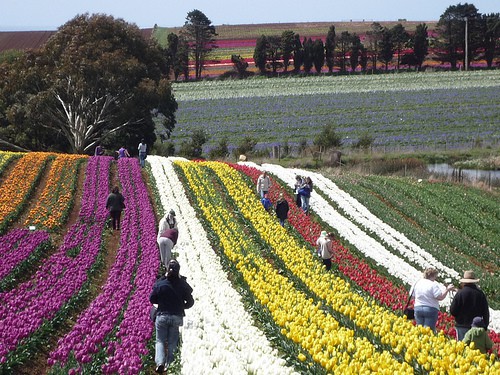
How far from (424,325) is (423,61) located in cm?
11159

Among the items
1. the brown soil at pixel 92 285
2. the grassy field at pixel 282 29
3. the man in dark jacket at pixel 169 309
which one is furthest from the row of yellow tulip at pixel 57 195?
the grassy field at pixel 282 29

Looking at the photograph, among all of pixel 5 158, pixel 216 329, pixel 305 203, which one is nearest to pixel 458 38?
pixel 5 158

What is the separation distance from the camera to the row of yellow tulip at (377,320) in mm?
11531

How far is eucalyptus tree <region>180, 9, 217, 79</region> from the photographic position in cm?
12381

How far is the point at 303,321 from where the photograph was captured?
1438cm

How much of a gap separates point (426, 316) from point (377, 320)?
0.87 meters

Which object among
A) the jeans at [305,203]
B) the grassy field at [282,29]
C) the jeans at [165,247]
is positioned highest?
the grassy field at [282,29]

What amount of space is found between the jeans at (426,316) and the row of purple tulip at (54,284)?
699 cm

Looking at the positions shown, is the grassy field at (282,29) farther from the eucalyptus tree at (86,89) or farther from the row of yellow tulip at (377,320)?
the row of yellow tulip at (377,320)

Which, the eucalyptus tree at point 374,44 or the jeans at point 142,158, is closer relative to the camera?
the jeans at point 142,158

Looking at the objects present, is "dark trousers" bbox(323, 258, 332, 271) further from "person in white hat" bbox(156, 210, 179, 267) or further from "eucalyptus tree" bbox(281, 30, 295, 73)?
"eucalyptus tree" bbox(281, 30, 295, 73)

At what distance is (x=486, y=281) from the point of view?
23.9m

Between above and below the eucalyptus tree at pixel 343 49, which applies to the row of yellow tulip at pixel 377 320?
below

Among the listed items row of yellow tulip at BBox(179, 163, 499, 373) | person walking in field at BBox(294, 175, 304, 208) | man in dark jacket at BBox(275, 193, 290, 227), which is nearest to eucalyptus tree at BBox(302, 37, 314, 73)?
person walking in field at BBox(294, 175, 304, 208)
